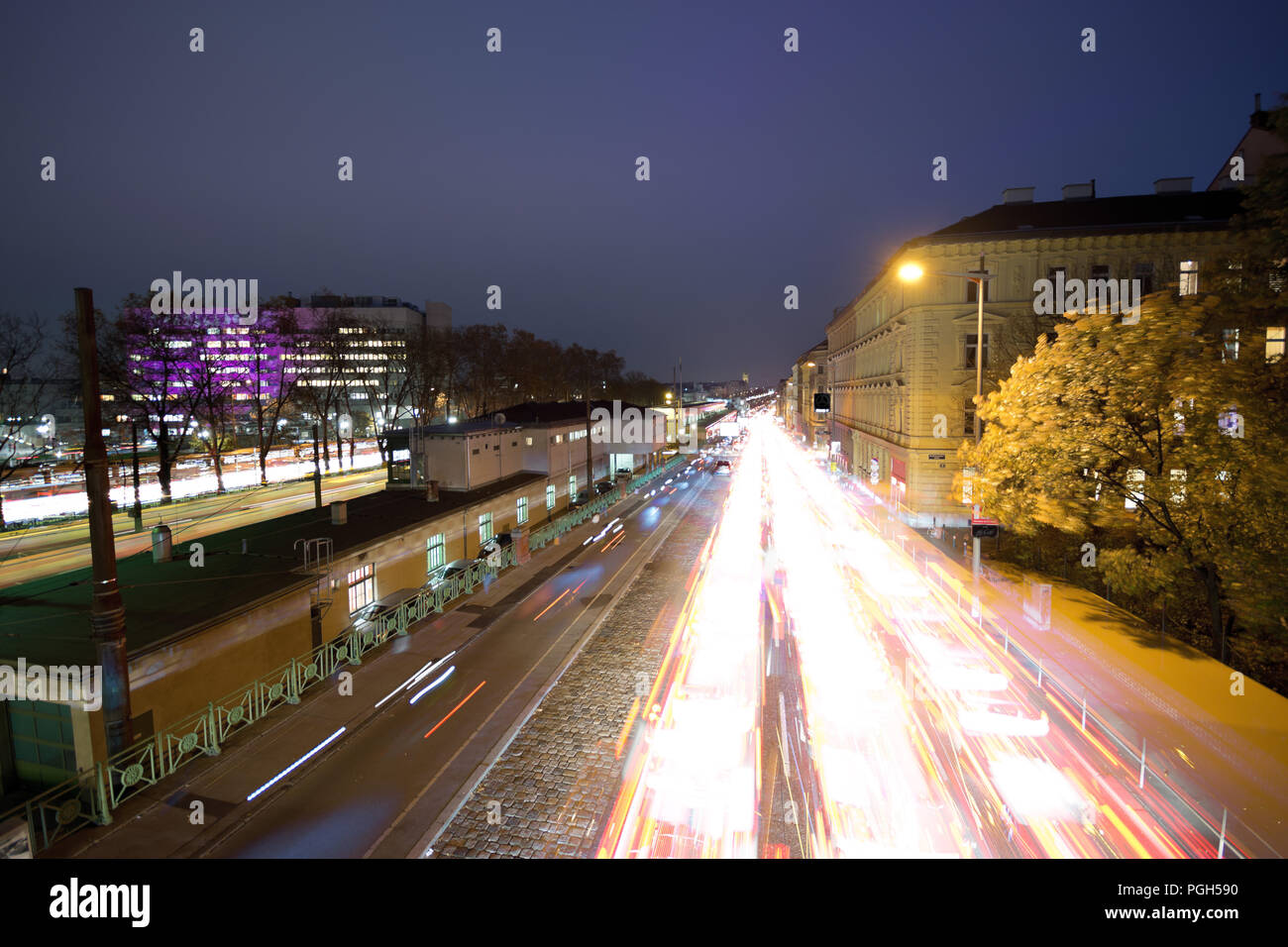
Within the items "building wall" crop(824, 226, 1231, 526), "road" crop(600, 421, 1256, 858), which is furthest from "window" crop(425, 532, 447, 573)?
"building wall" crop(824, 226, 1231, 526)

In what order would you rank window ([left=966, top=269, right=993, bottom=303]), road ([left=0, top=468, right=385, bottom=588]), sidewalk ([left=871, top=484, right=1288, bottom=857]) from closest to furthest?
sidewalk ([left=871, top=484, right=1288, bottom=857]) → road ([left=0, top=468, right=385, bottom=588]) → window ([left=966, top=269, right=993, bottom=303])

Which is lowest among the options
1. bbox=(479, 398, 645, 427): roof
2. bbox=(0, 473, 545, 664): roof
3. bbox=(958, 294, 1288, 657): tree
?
bbox=(0, 473, 545, 664): roof

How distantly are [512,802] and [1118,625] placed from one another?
16282mm

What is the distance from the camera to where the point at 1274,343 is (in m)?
11.8

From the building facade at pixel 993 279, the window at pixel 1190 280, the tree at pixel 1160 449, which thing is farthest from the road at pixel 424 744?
the building facade at pixel 993 279

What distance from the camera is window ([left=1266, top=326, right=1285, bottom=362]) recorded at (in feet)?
37.8

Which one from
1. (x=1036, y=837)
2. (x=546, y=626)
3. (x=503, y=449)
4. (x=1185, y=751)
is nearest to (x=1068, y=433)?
(x=1185, y=751)

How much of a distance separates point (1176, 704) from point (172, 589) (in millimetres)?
20797

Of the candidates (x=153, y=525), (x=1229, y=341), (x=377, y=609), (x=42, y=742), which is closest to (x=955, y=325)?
(x=1229, y=341)

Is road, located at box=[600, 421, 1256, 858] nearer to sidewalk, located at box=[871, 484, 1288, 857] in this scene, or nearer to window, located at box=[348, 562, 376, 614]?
sidewalk, located at box=[871, 484, 1288, 857]

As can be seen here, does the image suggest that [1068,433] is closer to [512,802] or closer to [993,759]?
[993,759]

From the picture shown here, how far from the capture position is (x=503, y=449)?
3047cm

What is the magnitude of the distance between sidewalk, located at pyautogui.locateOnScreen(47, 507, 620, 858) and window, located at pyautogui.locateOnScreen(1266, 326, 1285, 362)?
1837 centimetres

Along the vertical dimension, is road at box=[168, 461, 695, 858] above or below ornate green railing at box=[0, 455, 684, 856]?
below
